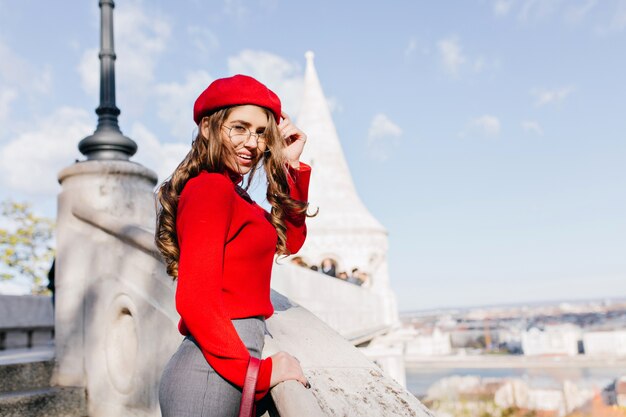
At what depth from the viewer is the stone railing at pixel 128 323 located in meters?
1.87

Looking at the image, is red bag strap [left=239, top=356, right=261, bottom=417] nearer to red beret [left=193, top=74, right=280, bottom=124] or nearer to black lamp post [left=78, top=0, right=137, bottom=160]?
red beret [left=193, top=74, right=280, bottom=124]

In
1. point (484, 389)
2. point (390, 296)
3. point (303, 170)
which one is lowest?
point (484, 389)

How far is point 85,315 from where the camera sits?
10.9 feet

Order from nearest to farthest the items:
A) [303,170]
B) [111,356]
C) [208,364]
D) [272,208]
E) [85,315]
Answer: [208,364]
[272,208]
[303,170]
[111,356]
[85,315]

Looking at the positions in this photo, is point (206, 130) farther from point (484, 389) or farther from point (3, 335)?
point (484, 389)

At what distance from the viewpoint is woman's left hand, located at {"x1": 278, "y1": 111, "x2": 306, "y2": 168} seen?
1.88 meters

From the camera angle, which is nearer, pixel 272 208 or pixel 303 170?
pixel 272 208

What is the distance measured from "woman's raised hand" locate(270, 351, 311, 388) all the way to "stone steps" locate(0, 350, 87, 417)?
2.09 meters

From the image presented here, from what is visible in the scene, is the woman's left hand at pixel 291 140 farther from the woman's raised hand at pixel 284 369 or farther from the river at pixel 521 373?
the river at pixel 521 373

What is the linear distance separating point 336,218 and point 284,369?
1609cm

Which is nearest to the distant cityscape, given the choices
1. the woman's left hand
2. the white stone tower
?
the white stone tower

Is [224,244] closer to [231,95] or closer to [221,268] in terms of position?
[221,268]

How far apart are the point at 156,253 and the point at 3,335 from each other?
5134 millimetres

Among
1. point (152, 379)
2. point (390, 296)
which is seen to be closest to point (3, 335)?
point (152, 379)
